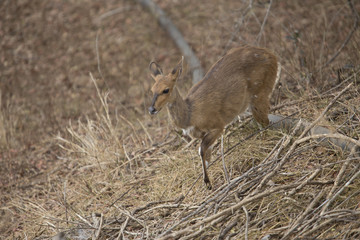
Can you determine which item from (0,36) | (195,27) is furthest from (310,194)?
(0,36)

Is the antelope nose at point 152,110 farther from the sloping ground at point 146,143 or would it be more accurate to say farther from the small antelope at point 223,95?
the sloping ground at point 146,143

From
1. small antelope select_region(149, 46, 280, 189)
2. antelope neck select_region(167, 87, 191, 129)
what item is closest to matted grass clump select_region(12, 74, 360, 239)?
small antelope select_region(149, 46, 280, 189)

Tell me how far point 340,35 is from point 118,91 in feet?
15.2

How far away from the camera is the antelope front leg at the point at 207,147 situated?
4.83 m

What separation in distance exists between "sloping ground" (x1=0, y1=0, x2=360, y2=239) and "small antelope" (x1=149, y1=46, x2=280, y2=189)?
375 mm

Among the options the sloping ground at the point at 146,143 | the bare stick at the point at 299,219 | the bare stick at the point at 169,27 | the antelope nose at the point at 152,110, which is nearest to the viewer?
the bare stick at the point at 299,219

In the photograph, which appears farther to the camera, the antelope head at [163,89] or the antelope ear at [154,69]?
the antelope ear at [154,69]

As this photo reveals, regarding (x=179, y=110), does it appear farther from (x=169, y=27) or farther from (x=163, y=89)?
(x=169, y=27)

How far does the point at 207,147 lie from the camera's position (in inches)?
195

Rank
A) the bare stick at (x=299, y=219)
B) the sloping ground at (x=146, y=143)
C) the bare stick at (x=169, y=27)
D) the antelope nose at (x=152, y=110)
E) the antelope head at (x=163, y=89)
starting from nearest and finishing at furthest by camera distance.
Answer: the bare stick at (x=299, y=219)
the sloping ground at (x=146, y=143)
the antelope nose at (x=152, y=110)
the antelope head at (x=163, y=89)
the bare stick at (x=169, y=27)

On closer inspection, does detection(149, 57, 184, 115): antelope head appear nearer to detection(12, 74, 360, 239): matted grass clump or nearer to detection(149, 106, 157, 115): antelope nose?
detection(149, 106, 157, 115): antelope nose

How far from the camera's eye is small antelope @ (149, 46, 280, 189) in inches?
197

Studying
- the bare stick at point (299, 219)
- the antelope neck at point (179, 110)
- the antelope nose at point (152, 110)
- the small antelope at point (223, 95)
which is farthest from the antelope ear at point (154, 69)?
the bare stick at point (299, 219)

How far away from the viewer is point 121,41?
1148cm
